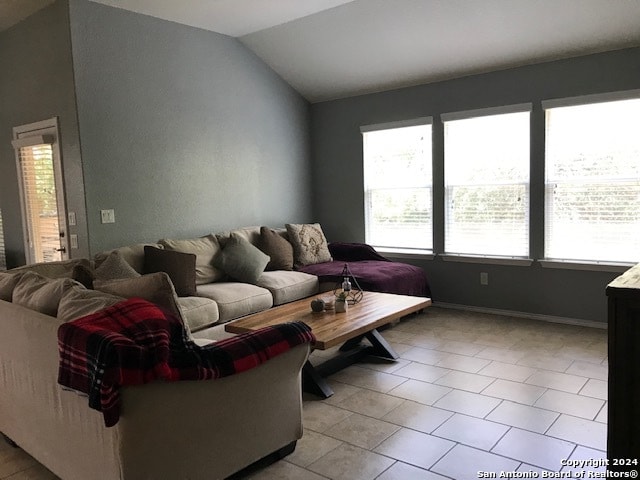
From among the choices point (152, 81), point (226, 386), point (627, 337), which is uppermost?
point (152, 81)

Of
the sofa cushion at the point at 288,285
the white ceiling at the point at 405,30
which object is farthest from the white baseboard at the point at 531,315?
the white ceiling at the point at 405,30

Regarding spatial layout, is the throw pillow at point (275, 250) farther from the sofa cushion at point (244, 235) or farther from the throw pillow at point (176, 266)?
the throw pillow at point (176, 266)

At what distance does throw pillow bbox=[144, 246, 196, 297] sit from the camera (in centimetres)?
401

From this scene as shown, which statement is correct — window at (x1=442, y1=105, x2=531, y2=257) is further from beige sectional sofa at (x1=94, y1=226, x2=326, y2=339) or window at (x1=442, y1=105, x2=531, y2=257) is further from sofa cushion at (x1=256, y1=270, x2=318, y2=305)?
beige sectional sofa at (x1=94, y1=226, x2=326, y2=339)

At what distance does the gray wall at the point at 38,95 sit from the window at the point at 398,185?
3064 millimetres

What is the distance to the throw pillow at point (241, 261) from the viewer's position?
4566mm

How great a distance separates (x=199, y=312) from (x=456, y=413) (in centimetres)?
191

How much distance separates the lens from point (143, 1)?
4.12m

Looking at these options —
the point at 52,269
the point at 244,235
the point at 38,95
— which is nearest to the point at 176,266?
the point at 52,269

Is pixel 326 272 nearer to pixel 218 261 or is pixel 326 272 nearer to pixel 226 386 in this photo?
pixel 218 261

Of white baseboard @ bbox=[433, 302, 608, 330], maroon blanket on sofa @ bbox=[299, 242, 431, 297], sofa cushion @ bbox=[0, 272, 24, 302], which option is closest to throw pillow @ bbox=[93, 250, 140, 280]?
sofa cushion @ bbox=[0, 272, 24, 302]

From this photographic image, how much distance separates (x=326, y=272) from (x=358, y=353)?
1.27 metres

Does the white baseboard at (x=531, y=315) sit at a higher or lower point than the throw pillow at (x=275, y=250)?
lower

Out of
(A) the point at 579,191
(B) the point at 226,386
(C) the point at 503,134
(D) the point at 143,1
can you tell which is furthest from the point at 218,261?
(A) the point at 579,191
